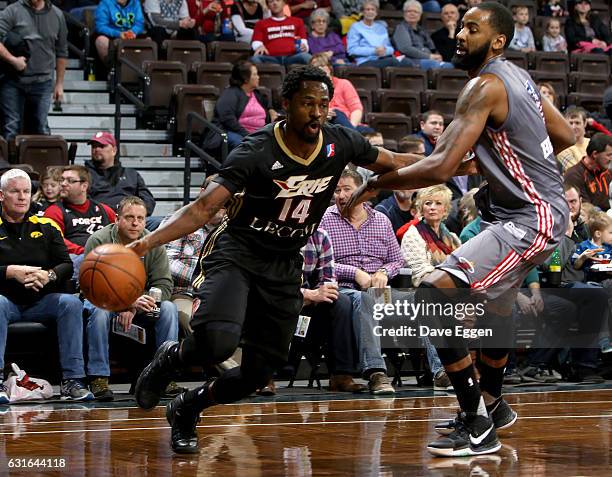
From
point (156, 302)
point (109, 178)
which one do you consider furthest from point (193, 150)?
point (156, 302)

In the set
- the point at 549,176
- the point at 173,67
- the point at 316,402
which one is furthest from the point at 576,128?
the point at 549,176

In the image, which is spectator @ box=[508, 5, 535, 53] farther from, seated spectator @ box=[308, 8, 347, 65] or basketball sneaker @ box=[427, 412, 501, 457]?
basketball sneaker @ box=[427, 412, 501, 457]

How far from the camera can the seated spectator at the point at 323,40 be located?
1439cm

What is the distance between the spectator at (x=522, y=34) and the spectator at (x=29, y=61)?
720 centimetres

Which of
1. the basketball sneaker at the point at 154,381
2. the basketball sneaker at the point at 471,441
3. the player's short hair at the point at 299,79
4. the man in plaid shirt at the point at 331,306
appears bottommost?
the man in plaid shirt at the point at 331,306

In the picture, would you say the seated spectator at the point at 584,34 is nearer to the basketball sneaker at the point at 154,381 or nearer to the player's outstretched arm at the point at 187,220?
the basketball sneaker at the point at 154,381

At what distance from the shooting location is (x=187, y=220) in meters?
4.85

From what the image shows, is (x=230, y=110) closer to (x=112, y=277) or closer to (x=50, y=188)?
(x=50, y=188)

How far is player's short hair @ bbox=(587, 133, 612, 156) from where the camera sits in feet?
35.8

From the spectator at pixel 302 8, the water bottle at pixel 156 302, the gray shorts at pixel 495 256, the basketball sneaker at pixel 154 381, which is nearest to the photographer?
the gray shorts at pixel 495 256

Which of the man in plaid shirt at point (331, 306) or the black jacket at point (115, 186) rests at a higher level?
the black jacket at point (115, 186)

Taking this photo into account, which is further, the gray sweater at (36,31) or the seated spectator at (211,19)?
the seated spectator at (211,19)

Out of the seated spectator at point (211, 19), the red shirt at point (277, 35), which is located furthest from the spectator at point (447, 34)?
the seated spectator at point (211, 19)

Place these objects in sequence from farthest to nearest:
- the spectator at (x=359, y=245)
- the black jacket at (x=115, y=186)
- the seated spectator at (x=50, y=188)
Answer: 1. the black jacket at (x=115, y=186)
2. the seated spectator at (x=50, y=188)
3. the spectator at (x=359, y=245)
